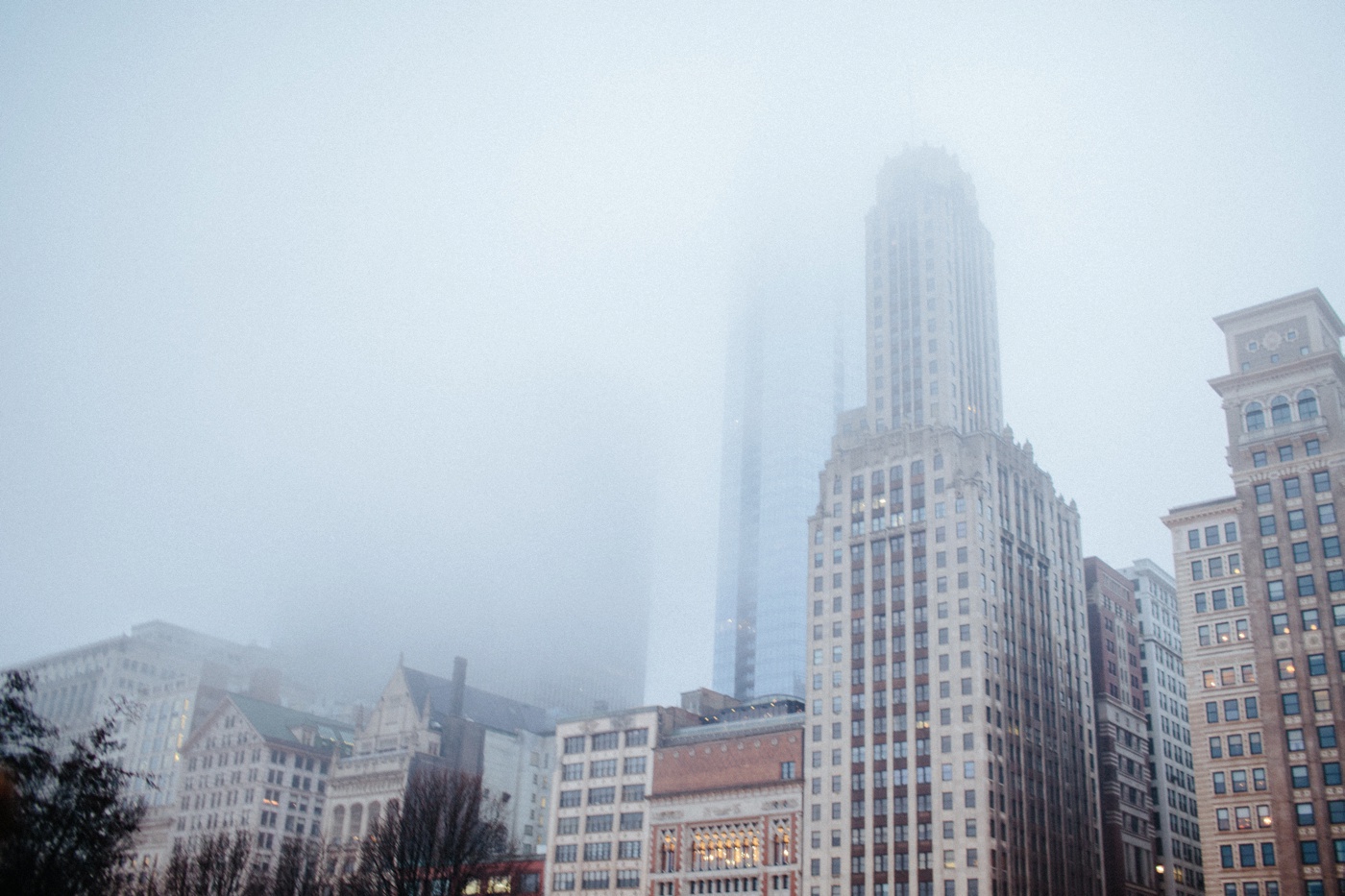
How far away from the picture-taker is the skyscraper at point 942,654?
429 ft

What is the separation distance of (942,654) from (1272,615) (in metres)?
35.2

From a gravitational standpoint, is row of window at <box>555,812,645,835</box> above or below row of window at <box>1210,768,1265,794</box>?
below

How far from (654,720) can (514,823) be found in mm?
45450

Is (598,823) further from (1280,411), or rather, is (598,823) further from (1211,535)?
(1280,411)

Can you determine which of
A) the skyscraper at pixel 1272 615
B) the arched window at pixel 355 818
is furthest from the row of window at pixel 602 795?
the skyscraper at pixel 1272 615

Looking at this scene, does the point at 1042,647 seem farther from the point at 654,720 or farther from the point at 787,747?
the point at 654,720

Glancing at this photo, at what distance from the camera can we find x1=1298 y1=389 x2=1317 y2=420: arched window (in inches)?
4712

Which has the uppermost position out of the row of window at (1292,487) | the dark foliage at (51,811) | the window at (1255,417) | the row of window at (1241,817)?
the window at (1255,417)

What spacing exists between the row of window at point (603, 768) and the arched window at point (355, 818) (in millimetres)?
40564

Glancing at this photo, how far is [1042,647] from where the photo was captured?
14962cm

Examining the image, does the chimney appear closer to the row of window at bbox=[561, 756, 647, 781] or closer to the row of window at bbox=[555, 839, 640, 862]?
the row of window at bbox=[561, 756, 647, 781]

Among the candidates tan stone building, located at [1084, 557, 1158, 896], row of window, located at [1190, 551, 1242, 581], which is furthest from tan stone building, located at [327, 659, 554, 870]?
row of window, located at [1190, 551, 1242, 581]

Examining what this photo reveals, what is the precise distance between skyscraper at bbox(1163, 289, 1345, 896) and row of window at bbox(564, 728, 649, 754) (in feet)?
219

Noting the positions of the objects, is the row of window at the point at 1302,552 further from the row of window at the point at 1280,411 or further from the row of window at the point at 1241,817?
the row of window at the point at 1241,817
